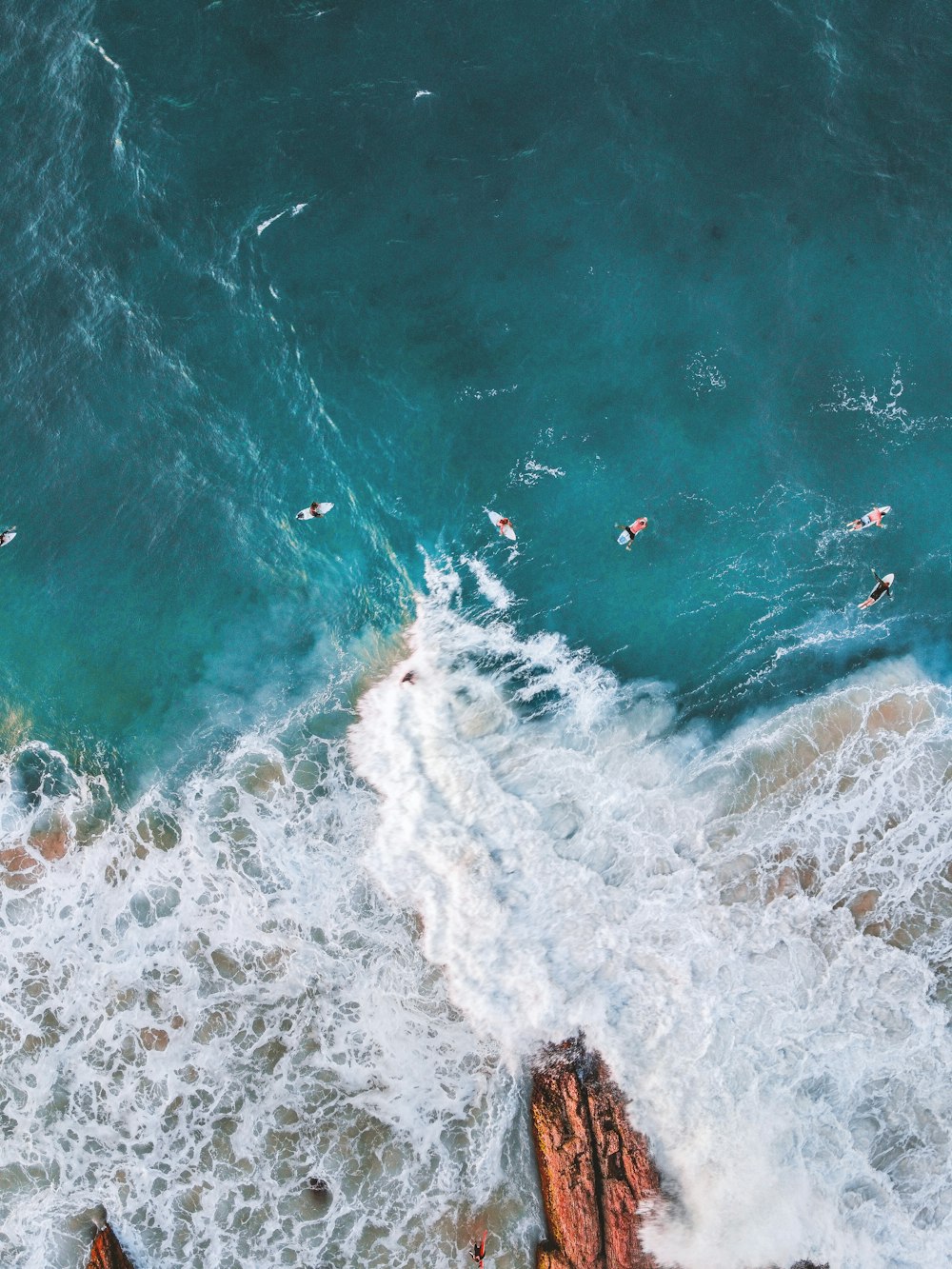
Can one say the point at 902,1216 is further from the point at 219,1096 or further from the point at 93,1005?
the point at 93,1005

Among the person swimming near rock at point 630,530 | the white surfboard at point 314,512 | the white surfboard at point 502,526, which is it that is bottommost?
the person swimming near rock at point 630,530

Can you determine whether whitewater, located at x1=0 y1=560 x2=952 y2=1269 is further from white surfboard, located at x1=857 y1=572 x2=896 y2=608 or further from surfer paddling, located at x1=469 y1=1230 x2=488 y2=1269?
white surfboard, located at x1=857 y1=572 x2=896 y2=608

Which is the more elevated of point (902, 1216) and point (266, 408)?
point (266, 408)

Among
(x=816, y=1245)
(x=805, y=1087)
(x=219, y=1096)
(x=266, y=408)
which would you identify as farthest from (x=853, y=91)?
(x=219, y=1096)

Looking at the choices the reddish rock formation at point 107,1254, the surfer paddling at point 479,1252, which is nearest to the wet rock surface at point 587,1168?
the surfer paddling at point 479,1252

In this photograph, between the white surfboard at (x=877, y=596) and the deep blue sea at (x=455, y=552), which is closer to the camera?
the deep blue sea at (x=455, y=552)

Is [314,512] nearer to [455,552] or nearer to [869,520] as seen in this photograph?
[455,552]

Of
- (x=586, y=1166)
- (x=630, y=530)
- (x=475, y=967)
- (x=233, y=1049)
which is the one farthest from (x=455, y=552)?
(x=586, y=1166)

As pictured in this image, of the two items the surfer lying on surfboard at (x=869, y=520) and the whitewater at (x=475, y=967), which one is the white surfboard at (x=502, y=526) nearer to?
the whitewater at (x=475, y=967)
